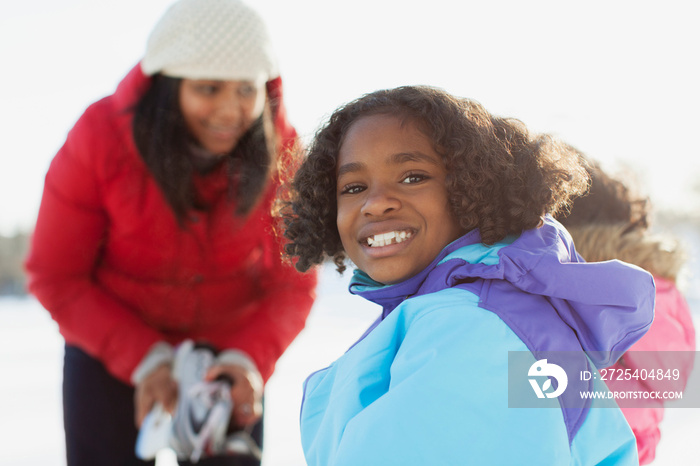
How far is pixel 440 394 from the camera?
88cm

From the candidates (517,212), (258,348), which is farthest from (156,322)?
(517,212)

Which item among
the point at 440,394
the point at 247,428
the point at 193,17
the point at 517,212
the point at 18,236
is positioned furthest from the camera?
the point at 18,236

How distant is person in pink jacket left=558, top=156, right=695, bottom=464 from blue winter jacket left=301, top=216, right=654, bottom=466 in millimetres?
362

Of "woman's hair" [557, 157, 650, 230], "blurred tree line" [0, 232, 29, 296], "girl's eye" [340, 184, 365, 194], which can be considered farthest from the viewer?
"blurred tree line" [0, 232, 29, 296]

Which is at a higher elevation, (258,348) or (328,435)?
(328,435)

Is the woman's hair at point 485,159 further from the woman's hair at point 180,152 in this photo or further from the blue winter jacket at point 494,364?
the woman's hair at point 180,152

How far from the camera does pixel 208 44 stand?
5.43ft

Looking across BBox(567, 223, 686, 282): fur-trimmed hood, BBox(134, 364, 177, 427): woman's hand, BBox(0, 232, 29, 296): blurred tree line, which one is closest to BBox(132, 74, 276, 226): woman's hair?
BBox(134, 364, 177, 427): woman's hand

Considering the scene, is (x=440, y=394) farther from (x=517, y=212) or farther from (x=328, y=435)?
(x=517, y=212)

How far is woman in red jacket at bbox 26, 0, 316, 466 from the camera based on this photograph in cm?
174

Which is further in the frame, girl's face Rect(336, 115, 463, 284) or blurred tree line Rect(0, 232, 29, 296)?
blurred tree line Rect(0, 232, 29, 296)

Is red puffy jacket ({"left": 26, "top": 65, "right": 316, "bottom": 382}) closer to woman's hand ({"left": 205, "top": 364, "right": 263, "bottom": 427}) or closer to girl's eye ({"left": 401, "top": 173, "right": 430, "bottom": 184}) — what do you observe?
woman's hand ({"left": 205, "top": 364, "right": 263, "bottom": 427})

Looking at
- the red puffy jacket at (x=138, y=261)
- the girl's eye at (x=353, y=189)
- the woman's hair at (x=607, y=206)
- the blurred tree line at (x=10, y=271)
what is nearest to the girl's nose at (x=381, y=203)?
A: the girl's eye at (x=353, y=189)

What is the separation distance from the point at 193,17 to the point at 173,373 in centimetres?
111
